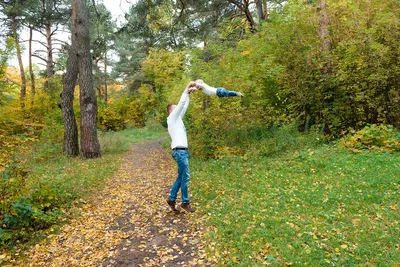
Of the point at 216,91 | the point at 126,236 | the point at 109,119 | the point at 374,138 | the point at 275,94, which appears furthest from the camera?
the point at 109,119

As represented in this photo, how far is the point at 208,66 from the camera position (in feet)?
34.9

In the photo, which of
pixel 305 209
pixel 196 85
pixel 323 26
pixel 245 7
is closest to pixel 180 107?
pixel 196 85

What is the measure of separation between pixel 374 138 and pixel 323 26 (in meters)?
4.30

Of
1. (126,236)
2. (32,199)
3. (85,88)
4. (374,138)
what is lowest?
(126,236)

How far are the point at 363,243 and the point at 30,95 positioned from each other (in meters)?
21.8

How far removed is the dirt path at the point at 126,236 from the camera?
4.16 meters

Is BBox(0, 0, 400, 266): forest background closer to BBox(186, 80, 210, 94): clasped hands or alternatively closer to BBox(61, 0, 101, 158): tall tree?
BBox(61, 0, 101, 158): tall tree

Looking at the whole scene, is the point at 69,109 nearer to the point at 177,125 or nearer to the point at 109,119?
the point at 177,125

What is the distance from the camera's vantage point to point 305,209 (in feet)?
16.5

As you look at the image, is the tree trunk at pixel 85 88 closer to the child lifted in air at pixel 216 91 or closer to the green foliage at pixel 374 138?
the child lifted in air at pixel 216 91

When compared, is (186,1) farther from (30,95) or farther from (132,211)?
(30,95)

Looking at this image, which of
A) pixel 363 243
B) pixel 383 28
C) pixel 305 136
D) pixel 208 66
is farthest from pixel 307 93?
pixel 363 243

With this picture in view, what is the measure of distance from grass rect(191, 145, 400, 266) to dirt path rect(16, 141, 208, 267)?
441 millimetres

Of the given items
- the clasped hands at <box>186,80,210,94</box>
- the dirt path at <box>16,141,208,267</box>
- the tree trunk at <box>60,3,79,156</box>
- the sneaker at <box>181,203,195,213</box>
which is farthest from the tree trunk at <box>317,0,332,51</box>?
the tree trunk at <box>60,3,79,156</box>
